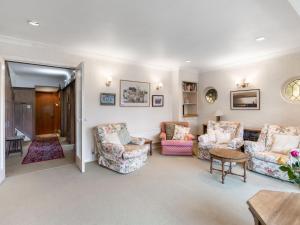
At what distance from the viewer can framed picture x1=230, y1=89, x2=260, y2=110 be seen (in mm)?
4699

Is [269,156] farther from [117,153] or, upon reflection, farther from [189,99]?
[189,99]

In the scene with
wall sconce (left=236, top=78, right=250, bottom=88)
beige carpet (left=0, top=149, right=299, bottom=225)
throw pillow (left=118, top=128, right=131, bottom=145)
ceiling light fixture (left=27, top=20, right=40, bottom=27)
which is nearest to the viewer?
beige carpet (left=0, top=149, right=299, bottom=225)

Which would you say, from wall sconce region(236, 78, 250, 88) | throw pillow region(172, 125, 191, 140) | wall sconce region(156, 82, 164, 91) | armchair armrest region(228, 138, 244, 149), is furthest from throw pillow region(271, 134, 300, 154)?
wall sconce region(156, 82, 164, 91)

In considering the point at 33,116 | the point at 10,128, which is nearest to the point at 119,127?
the point at 10,128

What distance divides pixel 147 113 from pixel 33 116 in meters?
5.27

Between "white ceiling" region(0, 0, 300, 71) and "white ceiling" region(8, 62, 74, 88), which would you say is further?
"white ceiling" region(8, 62, 74, 88)

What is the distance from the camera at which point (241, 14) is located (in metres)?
2.49

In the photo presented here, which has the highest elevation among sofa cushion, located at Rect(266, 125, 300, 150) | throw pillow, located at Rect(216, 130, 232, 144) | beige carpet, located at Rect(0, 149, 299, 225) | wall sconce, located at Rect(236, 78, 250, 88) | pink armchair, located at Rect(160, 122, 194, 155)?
wall sconce, located at Rect(236, 78, 250, 88)

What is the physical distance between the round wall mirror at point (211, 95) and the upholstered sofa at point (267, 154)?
83.8 inches

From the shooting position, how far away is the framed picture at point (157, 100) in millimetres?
5471

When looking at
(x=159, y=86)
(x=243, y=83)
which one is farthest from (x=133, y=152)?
(x=243, y=83)

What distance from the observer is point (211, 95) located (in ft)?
19.6

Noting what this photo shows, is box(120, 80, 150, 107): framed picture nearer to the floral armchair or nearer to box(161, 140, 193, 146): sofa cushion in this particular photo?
box(161, 140, 193, 146): sofa cushion

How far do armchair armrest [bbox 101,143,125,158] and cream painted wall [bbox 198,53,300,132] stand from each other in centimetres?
355
